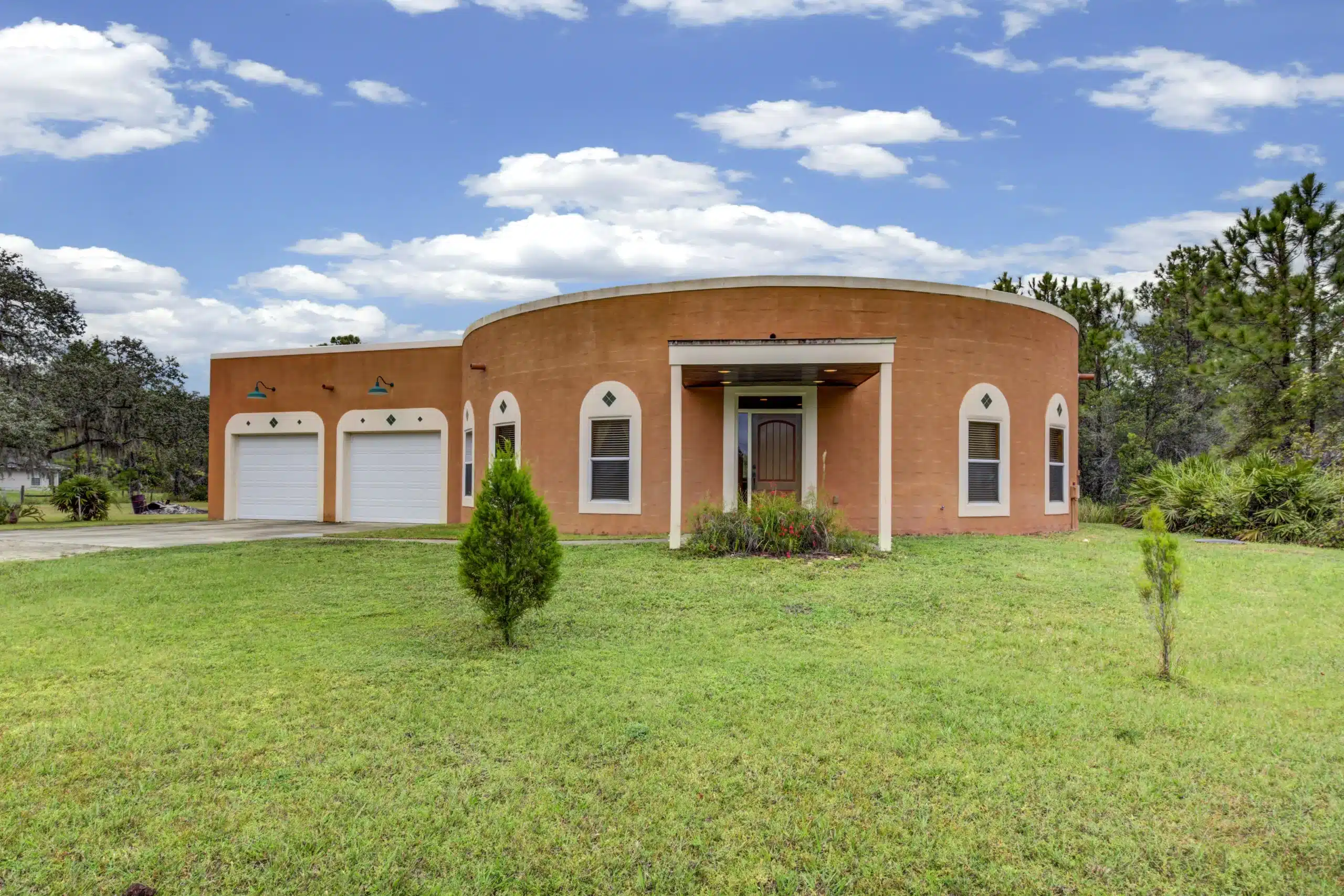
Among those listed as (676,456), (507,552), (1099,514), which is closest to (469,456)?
(676,456)

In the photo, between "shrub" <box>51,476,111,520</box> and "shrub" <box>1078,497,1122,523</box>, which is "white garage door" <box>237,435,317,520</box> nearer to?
"shrub" <box>51,476,111,520</box>

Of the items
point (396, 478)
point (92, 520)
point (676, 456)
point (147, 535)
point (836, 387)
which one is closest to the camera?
point (676, 456)

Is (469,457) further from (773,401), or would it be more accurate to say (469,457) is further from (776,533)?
(776,533)

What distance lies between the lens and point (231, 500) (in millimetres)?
19875

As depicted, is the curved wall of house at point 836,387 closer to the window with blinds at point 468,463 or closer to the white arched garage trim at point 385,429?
the window with blinds at point 468,463

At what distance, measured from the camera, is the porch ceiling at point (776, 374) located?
11.0 m

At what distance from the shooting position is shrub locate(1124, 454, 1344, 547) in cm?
1398

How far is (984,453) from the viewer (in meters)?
13.6

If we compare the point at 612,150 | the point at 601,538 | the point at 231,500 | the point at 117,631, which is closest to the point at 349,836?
the point at 117,631

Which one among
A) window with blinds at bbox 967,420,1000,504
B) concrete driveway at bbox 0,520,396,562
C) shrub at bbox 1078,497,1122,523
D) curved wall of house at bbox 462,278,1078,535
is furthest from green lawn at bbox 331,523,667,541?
shrub at bbox 1078,497,1122,523

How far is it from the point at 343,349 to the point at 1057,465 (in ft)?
48.7

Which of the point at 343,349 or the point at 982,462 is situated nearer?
the point at 982,462

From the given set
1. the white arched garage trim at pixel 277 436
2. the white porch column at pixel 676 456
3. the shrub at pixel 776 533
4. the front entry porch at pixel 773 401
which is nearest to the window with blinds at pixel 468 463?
the white arched garage trim at pixel 277 436

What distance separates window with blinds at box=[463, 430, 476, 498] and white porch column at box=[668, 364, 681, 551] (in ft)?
20.9
